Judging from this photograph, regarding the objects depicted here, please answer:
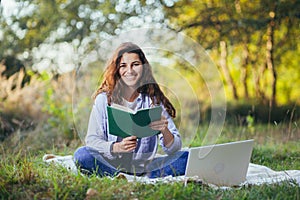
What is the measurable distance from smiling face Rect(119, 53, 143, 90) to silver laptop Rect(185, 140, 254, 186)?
57cm

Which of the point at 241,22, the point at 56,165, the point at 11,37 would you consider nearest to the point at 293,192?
the point at 56,165

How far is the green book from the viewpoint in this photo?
263 centimetres

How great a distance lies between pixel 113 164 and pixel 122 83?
0.53 meters

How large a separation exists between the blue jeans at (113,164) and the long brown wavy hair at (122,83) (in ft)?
1.08

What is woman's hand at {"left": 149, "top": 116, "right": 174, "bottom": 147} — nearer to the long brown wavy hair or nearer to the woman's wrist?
the long brown wavy hair

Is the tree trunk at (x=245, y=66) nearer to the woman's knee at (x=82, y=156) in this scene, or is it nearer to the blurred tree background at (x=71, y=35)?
the blurred tree background at (x=71, y=35)

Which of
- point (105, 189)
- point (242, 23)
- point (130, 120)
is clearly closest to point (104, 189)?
point (105, 189)

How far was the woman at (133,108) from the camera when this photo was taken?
2877mm

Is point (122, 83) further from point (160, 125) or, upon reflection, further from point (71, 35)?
point (71, 35)

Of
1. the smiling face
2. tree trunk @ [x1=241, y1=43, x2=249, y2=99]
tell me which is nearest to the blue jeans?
the smiling face

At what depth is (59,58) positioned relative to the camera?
22.0 feet

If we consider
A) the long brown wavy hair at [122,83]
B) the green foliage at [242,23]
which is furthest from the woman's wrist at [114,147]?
the green foliage at [242,23]

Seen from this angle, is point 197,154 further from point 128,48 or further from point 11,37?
point 11,37

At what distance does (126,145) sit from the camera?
110 inches
